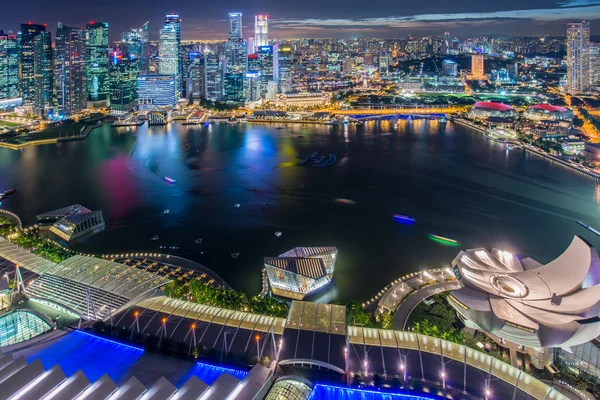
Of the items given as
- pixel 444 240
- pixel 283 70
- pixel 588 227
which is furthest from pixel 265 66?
pixel 588 227

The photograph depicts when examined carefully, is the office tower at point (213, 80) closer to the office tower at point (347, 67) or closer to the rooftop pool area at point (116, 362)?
the office tower at point (347, 67)

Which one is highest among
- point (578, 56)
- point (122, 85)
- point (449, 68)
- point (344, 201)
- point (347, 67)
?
point (347, 67)

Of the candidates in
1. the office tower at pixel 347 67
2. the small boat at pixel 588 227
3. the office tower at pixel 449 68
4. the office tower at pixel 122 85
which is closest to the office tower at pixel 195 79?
the office tower at pixel 122 85

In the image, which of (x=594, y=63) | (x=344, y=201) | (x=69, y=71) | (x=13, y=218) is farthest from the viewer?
(x=594, y=63)

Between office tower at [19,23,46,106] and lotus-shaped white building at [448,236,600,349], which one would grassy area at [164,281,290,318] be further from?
office tower at [19,23,46,106]

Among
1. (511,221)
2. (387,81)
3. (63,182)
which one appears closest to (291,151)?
(63,182)

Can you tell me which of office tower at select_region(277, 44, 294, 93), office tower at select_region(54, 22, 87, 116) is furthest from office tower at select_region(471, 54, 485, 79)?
office tower at select_region(54, 22, 87, 116)

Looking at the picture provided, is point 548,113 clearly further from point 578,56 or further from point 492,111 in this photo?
point 578,56
